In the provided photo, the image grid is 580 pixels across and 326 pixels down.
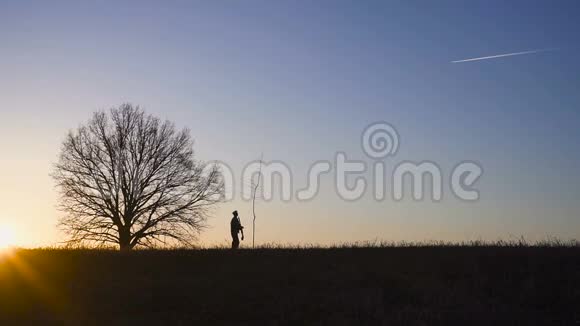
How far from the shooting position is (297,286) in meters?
21.4

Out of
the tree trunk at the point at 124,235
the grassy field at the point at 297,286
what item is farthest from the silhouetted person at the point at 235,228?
the tree trunk at the point at 124,235

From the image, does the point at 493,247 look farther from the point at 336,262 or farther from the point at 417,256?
the point at 336,262

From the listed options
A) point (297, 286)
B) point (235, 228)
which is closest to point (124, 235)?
point (235, 228)

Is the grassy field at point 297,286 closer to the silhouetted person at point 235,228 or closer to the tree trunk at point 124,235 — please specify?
the silhouetted person at point 235,228

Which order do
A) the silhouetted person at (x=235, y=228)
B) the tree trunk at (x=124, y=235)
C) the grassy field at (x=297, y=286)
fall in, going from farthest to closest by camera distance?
the tree trunk at (x=124, y=235)
the silhouetted person at (x=235, y=228)
the grassy field at (x=297, y=286)

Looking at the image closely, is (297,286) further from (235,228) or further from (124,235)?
(124,235)

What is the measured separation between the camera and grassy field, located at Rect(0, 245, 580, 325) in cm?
1939

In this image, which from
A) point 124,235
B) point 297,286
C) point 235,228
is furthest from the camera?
point 124,235

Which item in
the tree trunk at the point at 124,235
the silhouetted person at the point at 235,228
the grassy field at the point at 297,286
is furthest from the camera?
the tree trunk at the point at 124,235

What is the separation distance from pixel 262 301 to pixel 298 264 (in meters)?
3.43

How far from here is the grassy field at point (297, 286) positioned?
763 inches

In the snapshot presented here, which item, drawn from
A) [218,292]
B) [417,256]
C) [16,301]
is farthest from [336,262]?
[16,301]

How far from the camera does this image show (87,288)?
21703 mm

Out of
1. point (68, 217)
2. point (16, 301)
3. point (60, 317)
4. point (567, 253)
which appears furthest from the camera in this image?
point (68, 217)
